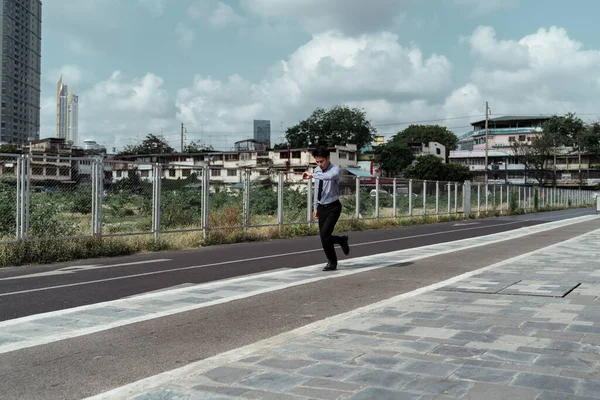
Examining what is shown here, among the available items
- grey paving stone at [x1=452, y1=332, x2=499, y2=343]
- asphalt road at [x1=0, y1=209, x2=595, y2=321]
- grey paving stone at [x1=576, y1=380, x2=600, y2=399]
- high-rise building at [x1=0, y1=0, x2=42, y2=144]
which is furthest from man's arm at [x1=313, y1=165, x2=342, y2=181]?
high-rise building at [x1=0, y1=0, x2=42, y2=144]

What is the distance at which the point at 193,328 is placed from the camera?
228 inches

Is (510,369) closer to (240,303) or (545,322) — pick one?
(545,322)

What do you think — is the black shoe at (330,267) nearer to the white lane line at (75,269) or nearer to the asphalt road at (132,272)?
the asphalt road at (132,272)

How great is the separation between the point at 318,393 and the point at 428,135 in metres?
120

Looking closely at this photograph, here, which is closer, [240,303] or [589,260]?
[240,303]

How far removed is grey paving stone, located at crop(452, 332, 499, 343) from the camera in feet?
16.6

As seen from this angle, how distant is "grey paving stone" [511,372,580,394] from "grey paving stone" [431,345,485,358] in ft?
1.83

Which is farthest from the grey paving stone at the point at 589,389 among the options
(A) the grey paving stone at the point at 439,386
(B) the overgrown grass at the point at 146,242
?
(B) the overgrown grass at the point at 146,242

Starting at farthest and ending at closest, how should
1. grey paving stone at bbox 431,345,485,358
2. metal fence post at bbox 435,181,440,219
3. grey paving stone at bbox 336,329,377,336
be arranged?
metal fence post at bbox 435,181,440,219
grey paving stone at bbox 336,329,377,336
grey paving stone at bbox 431,345,485,358

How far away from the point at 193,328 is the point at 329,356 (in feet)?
5.65

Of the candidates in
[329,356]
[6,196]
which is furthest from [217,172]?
[329,356]

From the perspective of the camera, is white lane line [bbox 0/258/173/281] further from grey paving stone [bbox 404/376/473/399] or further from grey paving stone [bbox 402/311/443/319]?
grey paving stone [bbox 404/376/473/399]

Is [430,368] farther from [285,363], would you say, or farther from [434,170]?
[434,170]

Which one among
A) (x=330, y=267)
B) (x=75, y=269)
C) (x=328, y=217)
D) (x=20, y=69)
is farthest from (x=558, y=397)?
(x=20, y=69)
